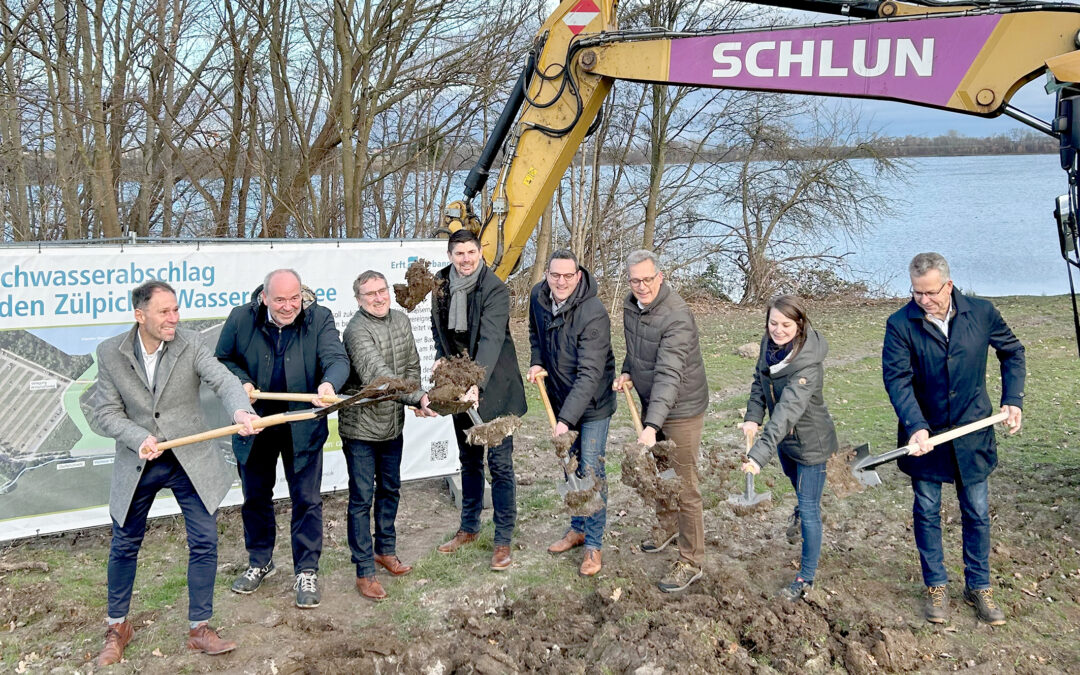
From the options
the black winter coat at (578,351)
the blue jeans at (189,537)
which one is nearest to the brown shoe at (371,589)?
the blue jeans at (189,537)

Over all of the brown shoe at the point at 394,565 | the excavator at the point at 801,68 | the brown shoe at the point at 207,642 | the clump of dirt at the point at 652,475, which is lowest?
the brown shoe at the point at 207,642

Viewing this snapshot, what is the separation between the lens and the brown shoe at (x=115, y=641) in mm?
4304

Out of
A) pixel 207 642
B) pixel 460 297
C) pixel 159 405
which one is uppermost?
pixel 460 297

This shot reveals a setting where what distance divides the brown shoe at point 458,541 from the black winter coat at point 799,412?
2.21 m

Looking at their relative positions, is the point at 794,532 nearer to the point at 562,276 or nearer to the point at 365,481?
the point at 562,276

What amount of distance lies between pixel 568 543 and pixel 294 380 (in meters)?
2.11

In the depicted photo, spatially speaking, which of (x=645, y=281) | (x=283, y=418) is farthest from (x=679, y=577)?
(x=283, y=418)

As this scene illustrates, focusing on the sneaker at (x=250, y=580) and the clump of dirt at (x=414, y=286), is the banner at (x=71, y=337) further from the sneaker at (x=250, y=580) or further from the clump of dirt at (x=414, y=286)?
the sneaker at (x=250, y=580)

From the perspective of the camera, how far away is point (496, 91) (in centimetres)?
1300

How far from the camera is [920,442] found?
175 inches

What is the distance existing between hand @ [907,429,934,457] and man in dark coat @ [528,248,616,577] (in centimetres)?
172

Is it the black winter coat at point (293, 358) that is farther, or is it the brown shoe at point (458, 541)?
the brown shoe at point (458, 541)

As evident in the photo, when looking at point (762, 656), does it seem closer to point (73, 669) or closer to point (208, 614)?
point (208, 614)

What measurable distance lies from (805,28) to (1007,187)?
3263cm
